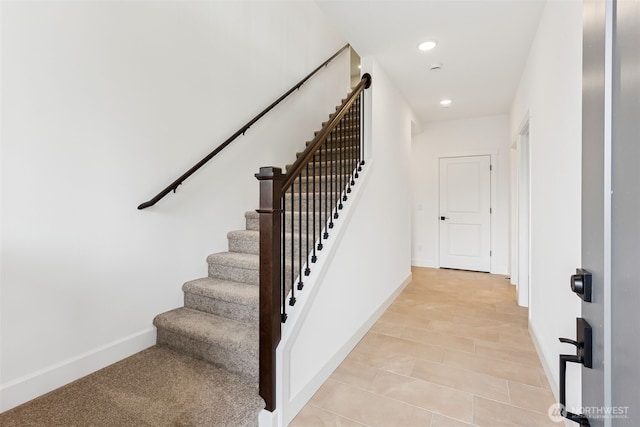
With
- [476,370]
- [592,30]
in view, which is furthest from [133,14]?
[476,370]

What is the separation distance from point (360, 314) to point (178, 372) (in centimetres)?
150

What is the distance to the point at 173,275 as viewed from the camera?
7.32 feet

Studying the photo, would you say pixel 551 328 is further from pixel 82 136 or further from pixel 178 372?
pixel 82 136

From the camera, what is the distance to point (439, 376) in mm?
2082

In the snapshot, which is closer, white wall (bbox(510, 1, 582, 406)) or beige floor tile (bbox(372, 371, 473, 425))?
white wall (bbox(510, 1, 582, 406))

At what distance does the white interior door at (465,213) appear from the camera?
5.14m

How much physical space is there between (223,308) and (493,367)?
2003 mm

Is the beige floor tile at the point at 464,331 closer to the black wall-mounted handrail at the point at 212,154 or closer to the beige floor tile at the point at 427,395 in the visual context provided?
the beige floor tile at the point at 427,395

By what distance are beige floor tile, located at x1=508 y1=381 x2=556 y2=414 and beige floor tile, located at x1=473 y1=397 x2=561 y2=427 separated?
55mm

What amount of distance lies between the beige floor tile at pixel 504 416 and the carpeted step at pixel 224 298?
1.43 m

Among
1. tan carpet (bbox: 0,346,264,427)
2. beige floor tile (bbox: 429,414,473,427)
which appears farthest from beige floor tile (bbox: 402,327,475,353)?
tan carpet (bbox: 0,346,264,427)

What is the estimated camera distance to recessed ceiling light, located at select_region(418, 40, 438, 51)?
8.64 feet

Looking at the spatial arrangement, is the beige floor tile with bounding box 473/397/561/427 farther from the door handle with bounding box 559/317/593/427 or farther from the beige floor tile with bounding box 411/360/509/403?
the door handle with bounding box 559/317/593/427

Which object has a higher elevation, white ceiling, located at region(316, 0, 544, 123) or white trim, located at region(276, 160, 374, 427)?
white ceiling, located at region(316, 0, 544, 123)
